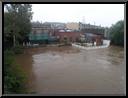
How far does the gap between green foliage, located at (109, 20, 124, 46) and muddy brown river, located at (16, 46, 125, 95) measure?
0.30 ft

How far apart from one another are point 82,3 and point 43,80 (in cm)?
117

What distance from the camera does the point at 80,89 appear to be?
321 cm

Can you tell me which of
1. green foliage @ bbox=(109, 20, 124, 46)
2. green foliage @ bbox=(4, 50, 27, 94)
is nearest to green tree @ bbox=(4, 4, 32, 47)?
green foliage @ bbox=(4, 50, 27, 94)

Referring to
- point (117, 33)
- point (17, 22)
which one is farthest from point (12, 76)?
point (117, 33)

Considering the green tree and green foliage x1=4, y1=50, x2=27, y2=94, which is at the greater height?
the green tree

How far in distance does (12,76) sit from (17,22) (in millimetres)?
739

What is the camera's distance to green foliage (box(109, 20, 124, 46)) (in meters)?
3.18

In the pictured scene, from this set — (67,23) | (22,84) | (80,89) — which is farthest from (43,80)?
(67,23)

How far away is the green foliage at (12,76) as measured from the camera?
3.14 metres

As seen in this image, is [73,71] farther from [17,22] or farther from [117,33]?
[17,22]

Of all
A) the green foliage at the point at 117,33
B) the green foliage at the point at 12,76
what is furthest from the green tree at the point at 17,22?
the green foliage at the point at 117,33

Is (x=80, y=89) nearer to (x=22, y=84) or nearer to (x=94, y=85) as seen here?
(x=94, y=85)

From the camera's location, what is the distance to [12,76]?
3.21m

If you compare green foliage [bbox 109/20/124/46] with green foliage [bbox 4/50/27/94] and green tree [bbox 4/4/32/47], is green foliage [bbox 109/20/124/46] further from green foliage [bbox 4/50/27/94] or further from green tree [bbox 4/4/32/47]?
green foliage [bbox 4/50/27/94]
